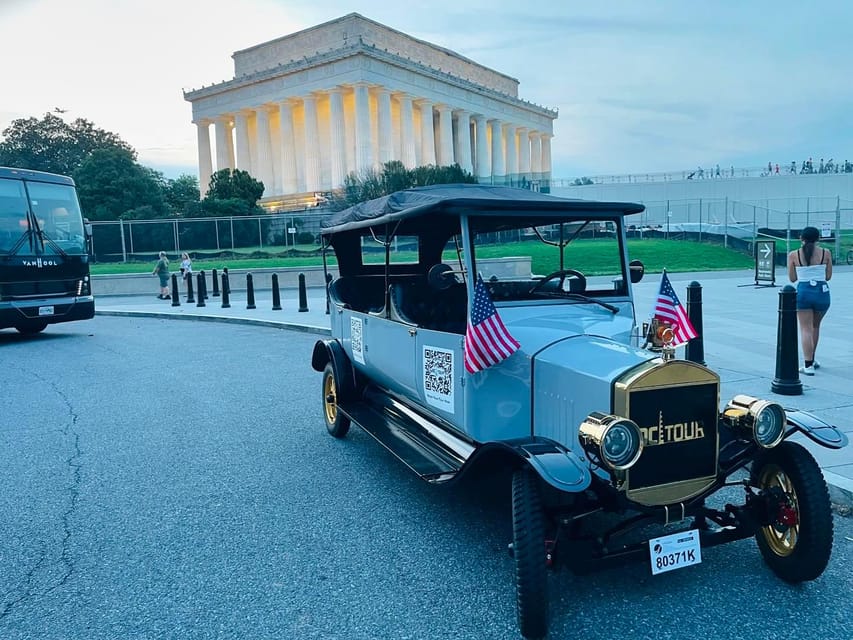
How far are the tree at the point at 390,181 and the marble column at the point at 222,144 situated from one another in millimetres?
25627

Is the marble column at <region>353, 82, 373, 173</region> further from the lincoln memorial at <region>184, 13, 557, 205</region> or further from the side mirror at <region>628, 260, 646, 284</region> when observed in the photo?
the side mirror at <region>628, 260, 646, 284</region>

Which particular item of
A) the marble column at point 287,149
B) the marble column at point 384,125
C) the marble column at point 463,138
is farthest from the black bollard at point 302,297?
the marble column at point 463,138

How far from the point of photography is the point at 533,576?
2928 mm

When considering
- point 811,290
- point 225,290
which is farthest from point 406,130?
point 811,290

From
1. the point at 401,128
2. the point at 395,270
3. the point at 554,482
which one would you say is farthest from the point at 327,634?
the point at 401,128

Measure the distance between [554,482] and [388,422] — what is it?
2.51 m

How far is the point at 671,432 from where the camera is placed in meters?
3.26

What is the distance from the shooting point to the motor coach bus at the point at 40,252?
1281 centimetres

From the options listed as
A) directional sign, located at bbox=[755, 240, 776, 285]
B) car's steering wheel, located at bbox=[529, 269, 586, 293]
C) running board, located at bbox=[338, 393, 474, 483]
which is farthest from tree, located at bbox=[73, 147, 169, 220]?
car's steering wheel, located at bbox=[529, 269, 586, 293]

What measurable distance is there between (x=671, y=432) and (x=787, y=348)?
429cm

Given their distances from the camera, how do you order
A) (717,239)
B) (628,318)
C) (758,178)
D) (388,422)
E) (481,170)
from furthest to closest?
(481,170), (758,178), (717,239), (388,422), (628,318)

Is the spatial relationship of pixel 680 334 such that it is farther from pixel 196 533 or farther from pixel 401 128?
pixel 401 128

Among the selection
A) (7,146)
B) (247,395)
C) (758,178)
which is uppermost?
(7,146)

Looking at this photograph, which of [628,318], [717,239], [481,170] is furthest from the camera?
[481,170]
